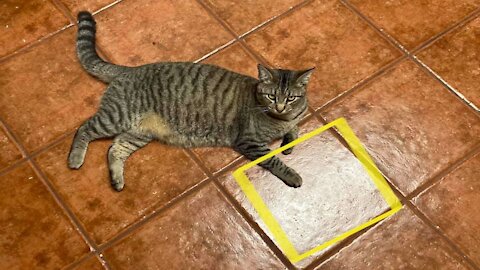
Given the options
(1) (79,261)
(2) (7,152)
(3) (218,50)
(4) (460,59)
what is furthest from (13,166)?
(4) (460,59)

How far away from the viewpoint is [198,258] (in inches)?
77.4

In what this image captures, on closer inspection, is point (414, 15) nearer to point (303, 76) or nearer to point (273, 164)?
point (303, 76)

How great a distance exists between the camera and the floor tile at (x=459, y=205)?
199 centimetres

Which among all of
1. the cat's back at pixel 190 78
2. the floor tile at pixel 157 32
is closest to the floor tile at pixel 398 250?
the cat's back at pixel 190 78

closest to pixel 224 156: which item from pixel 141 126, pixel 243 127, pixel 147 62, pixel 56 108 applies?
pixel 243 127

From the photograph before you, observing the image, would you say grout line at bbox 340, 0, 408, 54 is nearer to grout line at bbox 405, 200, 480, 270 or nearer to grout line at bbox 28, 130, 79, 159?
grout line at bbox 405, 200, 480, 270

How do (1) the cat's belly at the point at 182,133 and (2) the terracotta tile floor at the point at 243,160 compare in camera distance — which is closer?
(2) the terracotta tile floor at the point at 243,160

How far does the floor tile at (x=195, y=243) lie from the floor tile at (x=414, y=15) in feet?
3.75

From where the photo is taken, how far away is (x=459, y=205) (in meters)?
2.06

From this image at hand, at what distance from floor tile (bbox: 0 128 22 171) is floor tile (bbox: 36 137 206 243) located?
0.34ft

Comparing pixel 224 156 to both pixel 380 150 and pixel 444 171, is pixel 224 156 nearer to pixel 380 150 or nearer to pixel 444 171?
pixel 380 150

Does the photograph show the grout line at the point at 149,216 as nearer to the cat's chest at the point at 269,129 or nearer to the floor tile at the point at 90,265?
the floor tile at the point at 90,265

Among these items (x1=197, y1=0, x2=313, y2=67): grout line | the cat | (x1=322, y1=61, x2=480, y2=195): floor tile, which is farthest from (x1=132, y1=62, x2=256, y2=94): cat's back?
(x1=322, y1=61, x2=480, y2=195): floor tile

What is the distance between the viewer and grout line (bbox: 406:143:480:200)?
209cm
